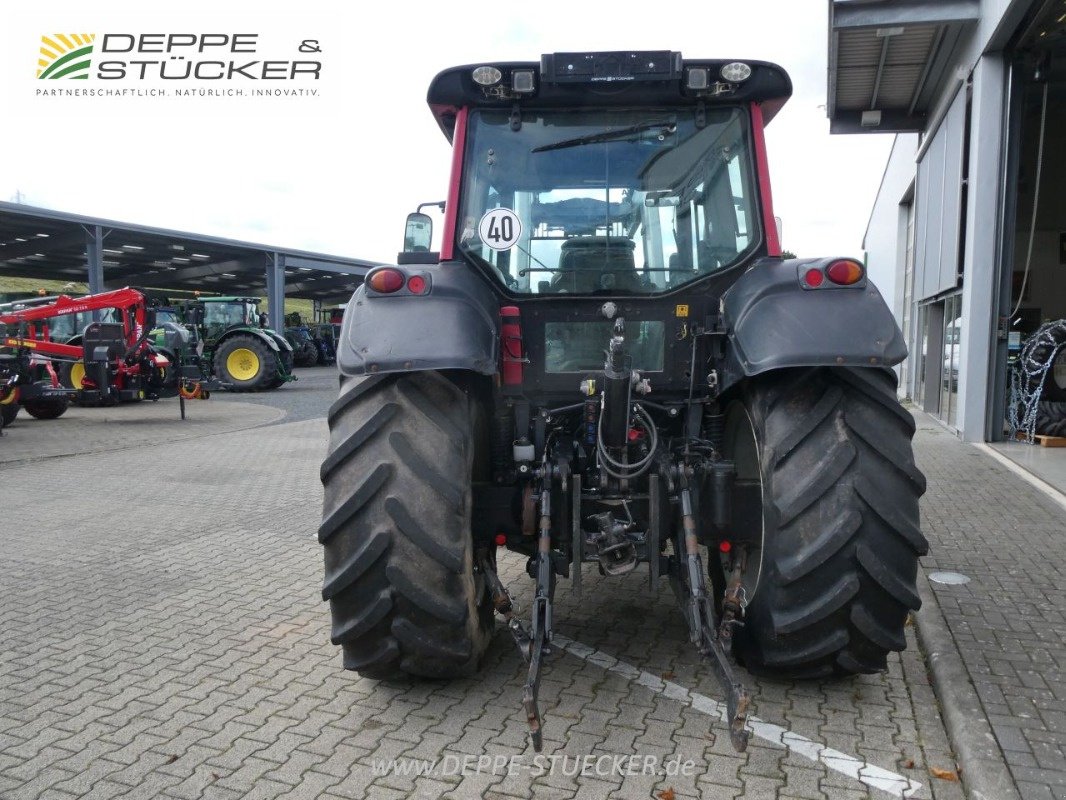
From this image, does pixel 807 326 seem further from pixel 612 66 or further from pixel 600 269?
pixel 612 66

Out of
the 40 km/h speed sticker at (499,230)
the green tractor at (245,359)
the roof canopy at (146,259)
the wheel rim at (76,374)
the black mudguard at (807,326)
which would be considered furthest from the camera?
the roof canopy at (146,259)

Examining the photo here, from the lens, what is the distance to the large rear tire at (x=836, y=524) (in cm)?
313

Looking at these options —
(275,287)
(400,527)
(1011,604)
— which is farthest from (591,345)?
(275,287)

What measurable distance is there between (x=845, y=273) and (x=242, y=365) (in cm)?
2066

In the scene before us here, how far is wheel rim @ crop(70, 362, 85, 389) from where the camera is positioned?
50.9 ft

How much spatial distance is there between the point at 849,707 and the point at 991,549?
2907mm

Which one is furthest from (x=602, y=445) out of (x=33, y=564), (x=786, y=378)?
(x=33, y=564)

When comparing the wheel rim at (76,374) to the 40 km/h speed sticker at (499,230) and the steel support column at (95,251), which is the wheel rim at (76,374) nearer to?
the steel support column at (95,251)

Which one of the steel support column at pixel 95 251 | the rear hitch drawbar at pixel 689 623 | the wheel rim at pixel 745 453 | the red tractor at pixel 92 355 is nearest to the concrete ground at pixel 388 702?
the rear hitch drawbar at pixel 689 623

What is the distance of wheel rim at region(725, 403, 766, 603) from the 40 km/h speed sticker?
4.09 feet

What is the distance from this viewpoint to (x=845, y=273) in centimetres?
332

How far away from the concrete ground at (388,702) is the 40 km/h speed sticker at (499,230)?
1.84 m

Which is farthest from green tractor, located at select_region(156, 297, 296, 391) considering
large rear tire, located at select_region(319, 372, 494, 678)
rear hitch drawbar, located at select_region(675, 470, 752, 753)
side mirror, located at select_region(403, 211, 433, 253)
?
rear hitch drawbar, located at select_region(675, 470, 752, 753)

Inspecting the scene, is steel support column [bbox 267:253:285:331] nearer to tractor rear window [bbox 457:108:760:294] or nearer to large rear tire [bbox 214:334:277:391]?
large rear tire [bbox 214:334:277:391]
